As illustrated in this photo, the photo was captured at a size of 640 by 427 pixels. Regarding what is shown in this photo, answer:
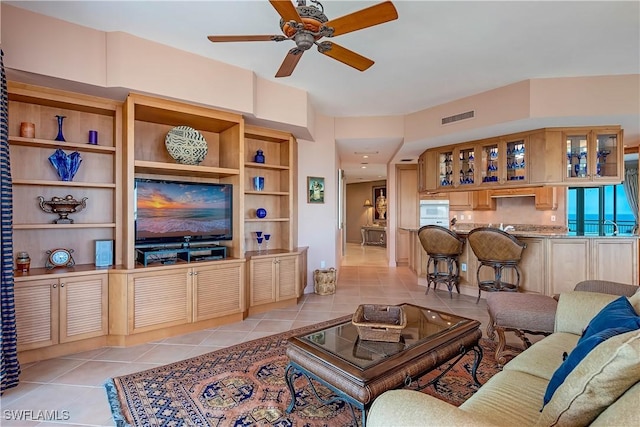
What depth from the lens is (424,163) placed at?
5898 millimetres

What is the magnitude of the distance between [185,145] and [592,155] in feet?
17.1

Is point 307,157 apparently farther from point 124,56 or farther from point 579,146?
point 579,146

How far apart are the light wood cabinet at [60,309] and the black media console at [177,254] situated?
41cm

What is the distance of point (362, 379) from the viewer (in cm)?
137

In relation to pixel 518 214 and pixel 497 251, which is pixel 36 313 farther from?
pixel 518 214

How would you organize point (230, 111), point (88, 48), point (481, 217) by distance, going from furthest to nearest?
point (481, 217) < point (230, 111) < point (88, 48)

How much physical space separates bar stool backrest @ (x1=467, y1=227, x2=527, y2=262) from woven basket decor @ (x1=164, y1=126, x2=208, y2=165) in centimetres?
357

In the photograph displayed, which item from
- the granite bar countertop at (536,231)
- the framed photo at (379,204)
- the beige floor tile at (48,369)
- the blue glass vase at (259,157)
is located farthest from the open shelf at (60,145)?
the framed photo at (379,204)

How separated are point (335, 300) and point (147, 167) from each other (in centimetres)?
292

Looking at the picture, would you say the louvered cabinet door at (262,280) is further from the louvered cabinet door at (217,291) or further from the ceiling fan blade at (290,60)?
the ceiling fan blade at (290,60)

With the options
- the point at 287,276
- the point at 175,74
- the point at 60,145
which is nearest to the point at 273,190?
the point at 287,276

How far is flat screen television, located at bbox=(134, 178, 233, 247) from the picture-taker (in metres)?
3.12

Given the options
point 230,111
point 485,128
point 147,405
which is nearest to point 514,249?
point 485,128

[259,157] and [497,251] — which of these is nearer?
[497,251]
